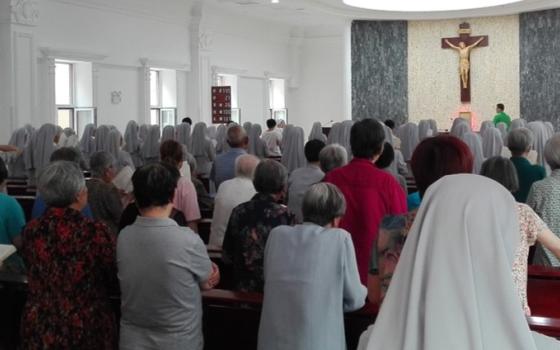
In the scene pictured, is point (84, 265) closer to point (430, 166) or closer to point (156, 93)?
point (430, 166)

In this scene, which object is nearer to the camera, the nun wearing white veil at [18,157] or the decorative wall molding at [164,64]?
the nun wearing white veil at [18,157]

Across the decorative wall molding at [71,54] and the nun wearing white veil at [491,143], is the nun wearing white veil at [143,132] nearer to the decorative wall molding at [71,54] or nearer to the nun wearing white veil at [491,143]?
the decorative wall molding at [71,54]

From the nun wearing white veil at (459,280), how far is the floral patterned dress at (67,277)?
5.59 feet

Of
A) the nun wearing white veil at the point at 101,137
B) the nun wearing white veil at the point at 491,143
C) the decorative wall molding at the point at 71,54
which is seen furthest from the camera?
the decorative wall molding at the point at 71,54

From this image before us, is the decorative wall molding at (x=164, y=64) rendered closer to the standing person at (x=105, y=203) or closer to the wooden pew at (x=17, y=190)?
the wooden pew at (x=17, y=190)

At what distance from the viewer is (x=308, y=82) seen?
2392 cm

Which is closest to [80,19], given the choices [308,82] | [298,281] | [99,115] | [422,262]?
[99,115]

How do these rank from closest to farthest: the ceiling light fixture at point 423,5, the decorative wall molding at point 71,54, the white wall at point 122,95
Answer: the decorative wall molding at point 71,54, the white wall at point 122,95, the ceiling light fixture at point 423,5

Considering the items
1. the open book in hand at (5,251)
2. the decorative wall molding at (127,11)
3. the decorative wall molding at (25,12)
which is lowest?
the open book in hand at (5,251)

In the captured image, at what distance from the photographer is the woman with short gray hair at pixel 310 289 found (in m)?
3.22

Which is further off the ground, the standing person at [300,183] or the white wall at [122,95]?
the white wall at [122,95]

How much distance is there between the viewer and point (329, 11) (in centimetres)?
2000

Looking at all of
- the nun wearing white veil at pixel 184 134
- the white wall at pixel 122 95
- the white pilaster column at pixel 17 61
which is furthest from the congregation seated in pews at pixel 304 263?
the white wall at pixel 122 95

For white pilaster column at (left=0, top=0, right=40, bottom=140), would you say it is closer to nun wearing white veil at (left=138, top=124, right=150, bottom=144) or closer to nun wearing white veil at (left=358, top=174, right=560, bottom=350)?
nun wearing white veil at (left=138, top=124, right=150, bottom=144)
